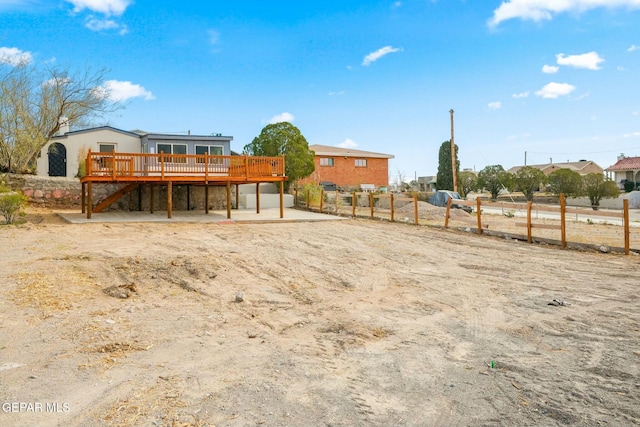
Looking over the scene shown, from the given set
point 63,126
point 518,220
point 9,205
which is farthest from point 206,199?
point 518,220

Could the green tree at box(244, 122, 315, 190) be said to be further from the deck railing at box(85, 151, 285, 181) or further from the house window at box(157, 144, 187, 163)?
the deck railing at box(85, 151, 285, 181)

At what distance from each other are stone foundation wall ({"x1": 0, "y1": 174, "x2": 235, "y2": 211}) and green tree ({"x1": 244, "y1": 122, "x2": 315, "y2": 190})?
4816mm

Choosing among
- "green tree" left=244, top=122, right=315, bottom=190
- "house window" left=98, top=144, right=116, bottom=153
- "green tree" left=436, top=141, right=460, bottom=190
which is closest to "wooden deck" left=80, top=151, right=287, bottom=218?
"green tree" left=244, top=122, right=315, bottom=190

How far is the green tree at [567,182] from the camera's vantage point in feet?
106

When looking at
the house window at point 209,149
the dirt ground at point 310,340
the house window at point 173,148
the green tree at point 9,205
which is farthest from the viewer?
the house window at point 209,149

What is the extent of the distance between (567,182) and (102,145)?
30196 millimetres

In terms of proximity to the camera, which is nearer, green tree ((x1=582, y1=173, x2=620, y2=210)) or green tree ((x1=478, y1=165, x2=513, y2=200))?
green tree ((x1=582, y1=173, x2=620, y2=210))

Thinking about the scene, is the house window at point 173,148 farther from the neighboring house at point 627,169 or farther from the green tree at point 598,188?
the neighboring house at point 627,169

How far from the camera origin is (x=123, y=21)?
54.8 ft

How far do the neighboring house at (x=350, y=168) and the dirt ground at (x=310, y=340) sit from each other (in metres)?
26.6

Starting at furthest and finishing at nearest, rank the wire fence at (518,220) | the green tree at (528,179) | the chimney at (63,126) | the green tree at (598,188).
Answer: the green tree at (528,179)
the green tree at (598,188)
the chimney at (63,126)
the wire fence at (518,220)

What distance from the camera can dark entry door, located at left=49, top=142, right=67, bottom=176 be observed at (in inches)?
993

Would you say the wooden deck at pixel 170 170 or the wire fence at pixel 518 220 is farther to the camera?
the wooden deck at pixel 170 170

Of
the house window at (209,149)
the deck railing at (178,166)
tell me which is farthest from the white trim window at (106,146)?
the deck railing at (178,166)
